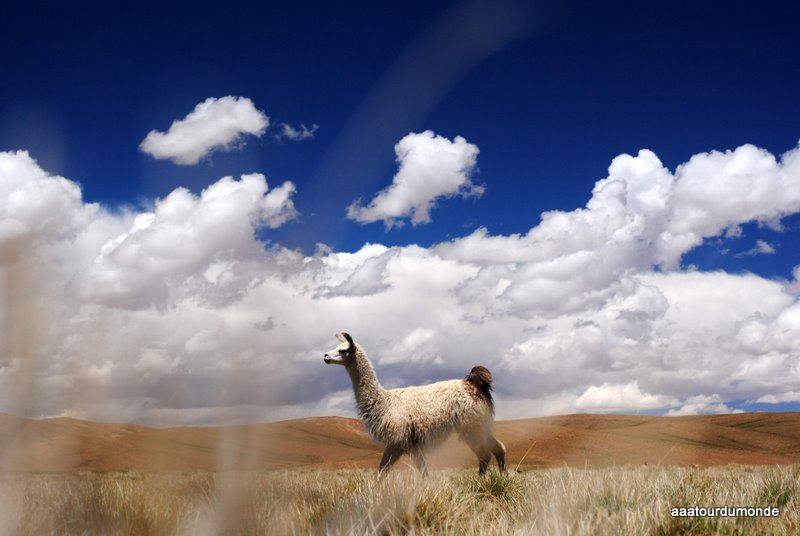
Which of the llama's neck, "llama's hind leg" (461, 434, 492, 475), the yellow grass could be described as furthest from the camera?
"llama's hind leg" (461, 434, 492, 475)

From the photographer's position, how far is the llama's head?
40.3 feet

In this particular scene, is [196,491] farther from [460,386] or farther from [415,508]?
[460,386]

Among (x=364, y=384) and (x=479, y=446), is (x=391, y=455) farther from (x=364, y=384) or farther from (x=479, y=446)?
(x=479, y=446)

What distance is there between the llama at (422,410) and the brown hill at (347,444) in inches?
26.0

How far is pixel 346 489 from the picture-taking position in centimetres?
595

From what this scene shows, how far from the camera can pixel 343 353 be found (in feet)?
40.5

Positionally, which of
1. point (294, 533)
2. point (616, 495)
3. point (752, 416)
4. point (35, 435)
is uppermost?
point (35, 435)

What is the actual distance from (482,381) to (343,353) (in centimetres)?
300

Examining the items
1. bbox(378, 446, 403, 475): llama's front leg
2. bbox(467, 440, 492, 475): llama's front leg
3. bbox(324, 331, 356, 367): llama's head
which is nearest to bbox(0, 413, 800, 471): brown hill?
bbox(467, 440, 492, 475): llama's front leg

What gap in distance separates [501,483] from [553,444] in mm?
46573

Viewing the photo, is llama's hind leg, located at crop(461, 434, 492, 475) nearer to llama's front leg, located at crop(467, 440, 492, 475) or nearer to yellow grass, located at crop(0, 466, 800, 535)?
llama's front leg, located at crop(467, 440, 492, 475)

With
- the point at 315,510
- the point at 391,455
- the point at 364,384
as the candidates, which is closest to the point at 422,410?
the point at 391,455

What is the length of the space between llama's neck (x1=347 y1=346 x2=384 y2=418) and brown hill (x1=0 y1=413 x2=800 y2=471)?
1580 millimetres

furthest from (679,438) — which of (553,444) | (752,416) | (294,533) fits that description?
(294,533)
